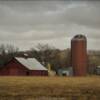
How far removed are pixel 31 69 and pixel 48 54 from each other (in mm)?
42284

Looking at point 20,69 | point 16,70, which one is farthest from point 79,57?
point 16,70

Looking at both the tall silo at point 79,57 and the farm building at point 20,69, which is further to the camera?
the tall silo at point 79,57

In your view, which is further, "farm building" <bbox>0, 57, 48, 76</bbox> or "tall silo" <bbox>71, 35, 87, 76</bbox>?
"tall silo" <bbox>71, 35, 87, 76</bbox>

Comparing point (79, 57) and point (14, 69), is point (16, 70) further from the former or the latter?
point (79, 57)

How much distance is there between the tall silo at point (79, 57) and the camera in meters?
87.5

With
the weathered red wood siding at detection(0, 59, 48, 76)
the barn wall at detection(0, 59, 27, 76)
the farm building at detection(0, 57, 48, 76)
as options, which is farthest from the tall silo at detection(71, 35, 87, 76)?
the barn wall at detection(0, 59, 27, 76)

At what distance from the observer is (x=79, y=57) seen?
3482 inches


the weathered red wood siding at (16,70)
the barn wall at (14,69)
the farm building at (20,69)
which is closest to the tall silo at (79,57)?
the farm building at (20,69)

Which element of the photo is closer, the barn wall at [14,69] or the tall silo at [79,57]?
the barn wall at [14,69]

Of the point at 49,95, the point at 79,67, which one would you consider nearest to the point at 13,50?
the point at 79,67

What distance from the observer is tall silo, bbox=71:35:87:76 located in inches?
3445

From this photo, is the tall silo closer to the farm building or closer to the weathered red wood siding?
the farm building

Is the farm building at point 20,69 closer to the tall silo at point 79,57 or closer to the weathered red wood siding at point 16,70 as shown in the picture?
the weathered red wood siding at point 16,70

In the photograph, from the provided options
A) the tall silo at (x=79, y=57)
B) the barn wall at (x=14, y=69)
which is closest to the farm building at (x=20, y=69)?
the barn wall at (x=14, y=69)
